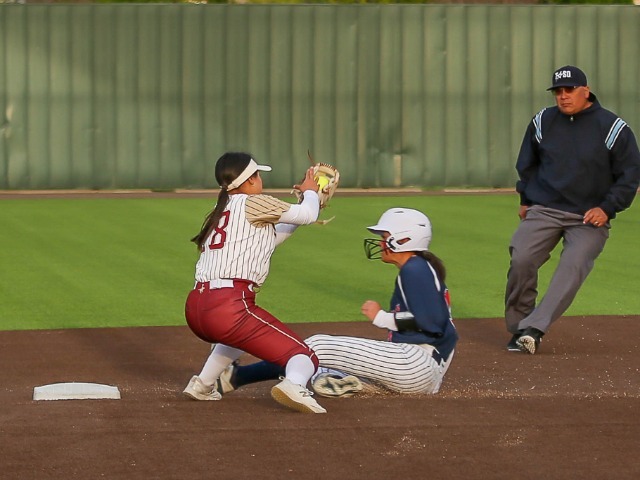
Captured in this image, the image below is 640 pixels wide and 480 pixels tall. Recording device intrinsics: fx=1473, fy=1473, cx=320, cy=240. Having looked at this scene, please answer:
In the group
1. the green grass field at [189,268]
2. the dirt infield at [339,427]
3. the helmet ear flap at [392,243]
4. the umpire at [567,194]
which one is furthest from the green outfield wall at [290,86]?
the helmet ear flap at [392,243]

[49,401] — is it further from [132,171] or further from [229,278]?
[132,171]

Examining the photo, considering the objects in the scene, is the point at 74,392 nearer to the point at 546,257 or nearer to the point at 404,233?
the point at 404,233

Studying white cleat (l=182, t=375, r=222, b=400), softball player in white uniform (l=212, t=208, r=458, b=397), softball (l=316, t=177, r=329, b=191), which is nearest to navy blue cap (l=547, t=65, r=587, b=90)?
softball player in white uniform (l=212, t=208, r=458, b=397)

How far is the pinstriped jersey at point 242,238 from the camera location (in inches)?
288

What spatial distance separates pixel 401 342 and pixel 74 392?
5.67 feet

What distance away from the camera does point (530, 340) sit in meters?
9.41

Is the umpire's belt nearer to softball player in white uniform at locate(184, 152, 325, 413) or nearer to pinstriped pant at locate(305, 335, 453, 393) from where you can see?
softball player in white uniform at locate(184, 152, 325, 413)

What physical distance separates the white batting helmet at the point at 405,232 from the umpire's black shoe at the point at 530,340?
2018mm

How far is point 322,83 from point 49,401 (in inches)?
796

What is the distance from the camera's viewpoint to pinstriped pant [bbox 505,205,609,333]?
9570mm

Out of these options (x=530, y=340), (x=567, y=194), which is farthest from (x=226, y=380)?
(x=567, y=194)

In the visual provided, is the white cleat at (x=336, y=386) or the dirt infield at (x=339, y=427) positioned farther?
the white cleat at (x=336, y=386)

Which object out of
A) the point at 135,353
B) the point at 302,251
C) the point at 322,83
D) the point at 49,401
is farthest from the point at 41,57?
the point at 49,401

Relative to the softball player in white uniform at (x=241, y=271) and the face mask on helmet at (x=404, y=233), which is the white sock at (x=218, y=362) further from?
the face mask on helmet at (x=404, y=233)
